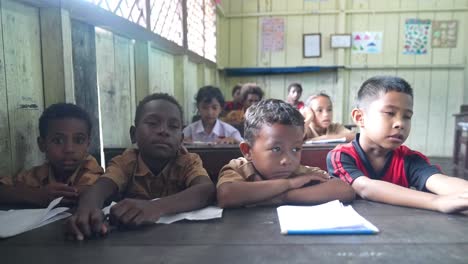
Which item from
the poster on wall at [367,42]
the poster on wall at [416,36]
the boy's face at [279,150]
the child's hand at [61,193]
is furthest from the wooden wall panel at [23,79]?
the poster on wall at [416,36]

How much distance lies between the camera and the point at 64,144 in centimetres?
130

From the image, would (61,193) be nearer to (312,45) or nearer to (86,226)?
(86,226)

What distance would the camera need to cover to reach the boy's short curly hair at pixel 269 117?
3.96 ft

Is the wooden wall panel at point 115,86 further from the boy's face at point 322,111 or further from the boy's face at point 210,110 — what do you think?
the boy's face at point 322,111

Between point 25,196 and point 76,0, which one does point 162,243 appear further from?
point 76,0

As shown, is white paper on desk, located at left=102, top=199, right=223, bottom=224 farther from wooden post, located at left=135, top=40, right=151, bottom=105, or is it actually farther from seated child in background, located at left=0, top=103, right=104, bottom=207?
wooden post, located at left=135, top=40, right=151, bottom=105

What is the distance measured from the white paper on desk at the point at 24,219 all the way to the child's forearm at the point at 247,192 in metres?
0.46

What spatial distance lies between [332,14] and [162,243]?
5425mm

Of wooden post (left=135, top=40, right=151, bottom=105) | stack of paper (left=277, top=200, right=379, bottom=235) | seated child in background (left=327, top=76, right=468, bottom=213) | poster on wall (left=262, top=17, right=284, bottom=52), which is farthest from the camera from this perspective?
poster on wall (left=262, top=17, right=284, bottom=52)

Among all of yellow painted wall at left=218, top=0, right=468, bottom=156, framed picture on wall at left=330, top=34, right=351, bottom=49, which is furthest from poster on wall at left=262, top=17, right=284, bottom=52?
framed picture on wall at left=330, top=34, right=351, bottom=49

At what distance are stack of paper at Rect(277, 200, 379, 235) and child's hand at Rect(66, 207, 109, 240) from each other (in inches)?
16.9

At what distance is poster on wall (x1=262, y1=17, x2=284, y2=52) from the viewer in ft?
18.3

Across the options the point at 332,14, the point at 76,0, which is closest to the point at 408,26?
the point at 332,14

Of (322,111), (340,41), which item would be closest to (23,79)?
(322,111)
